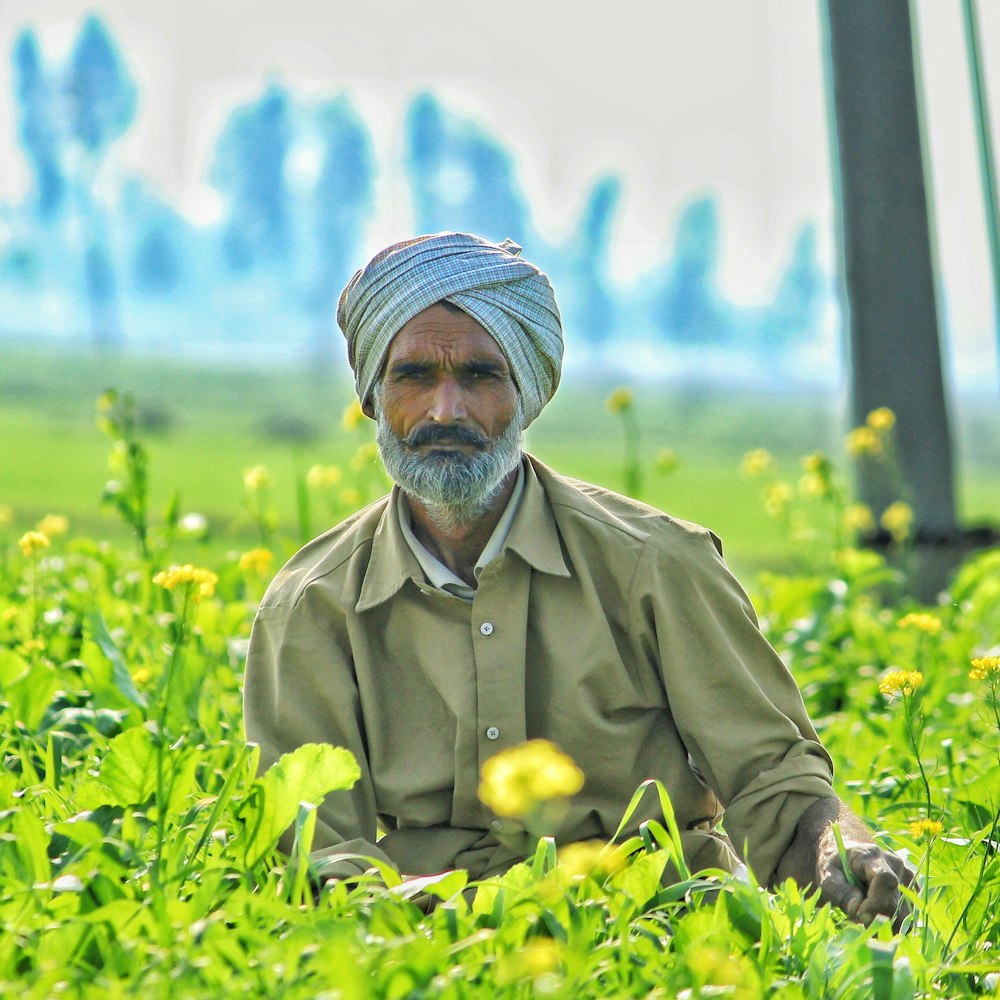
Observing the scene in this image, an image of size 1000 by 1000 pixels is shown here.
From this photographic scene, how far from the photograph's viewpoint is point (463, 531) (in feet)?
9.14

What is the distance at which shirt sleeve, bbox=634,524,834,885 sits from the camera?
2533 mm

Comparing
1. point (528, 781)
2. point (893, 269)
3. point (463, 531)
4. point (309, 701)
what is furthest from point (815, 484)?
point (528, 781)

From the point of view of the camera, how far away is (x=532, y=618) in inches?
106

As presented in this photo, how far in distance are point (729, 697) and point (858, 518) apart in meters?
3.52

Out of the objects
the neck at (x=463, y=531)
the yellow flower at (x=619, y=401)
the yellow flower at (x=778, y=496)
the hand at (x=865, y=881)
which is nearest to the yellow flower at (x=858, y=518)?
the yellow flower at (x=778, y=496)

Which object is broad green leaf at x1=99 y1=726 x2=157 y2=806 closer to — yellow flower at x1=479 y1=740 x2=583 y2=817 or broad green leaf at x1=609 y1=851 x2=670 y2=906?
broad green leaf at x1=609 y1=851 x2=670 y2=906

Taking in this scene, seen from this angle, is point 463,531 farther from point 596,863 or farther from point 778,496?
point 778,496

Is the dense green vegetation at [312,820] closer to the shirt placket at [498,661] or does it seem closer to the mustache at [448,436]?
the shirt placket at [498,661]

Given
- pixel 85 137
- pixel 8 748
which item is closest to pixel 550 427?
pixel 85 137

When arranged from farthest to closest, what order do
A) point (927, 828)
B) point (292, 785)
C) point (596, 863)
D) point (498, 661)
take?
point (498, 661) → point (927, 828) → point (292, 785) → point (596, 863)

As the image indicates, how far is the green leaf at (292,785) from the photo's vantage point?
2281mm

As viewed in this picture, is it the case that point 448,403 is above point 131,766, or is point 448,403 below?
above

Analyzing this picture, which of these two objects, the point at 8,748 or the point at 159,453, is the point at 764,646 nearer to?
the point at 8,748

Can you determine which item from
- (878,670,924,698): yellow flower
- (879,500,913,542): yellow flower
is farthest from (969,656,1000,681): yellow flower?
(879,500,913,542): yellow flower
